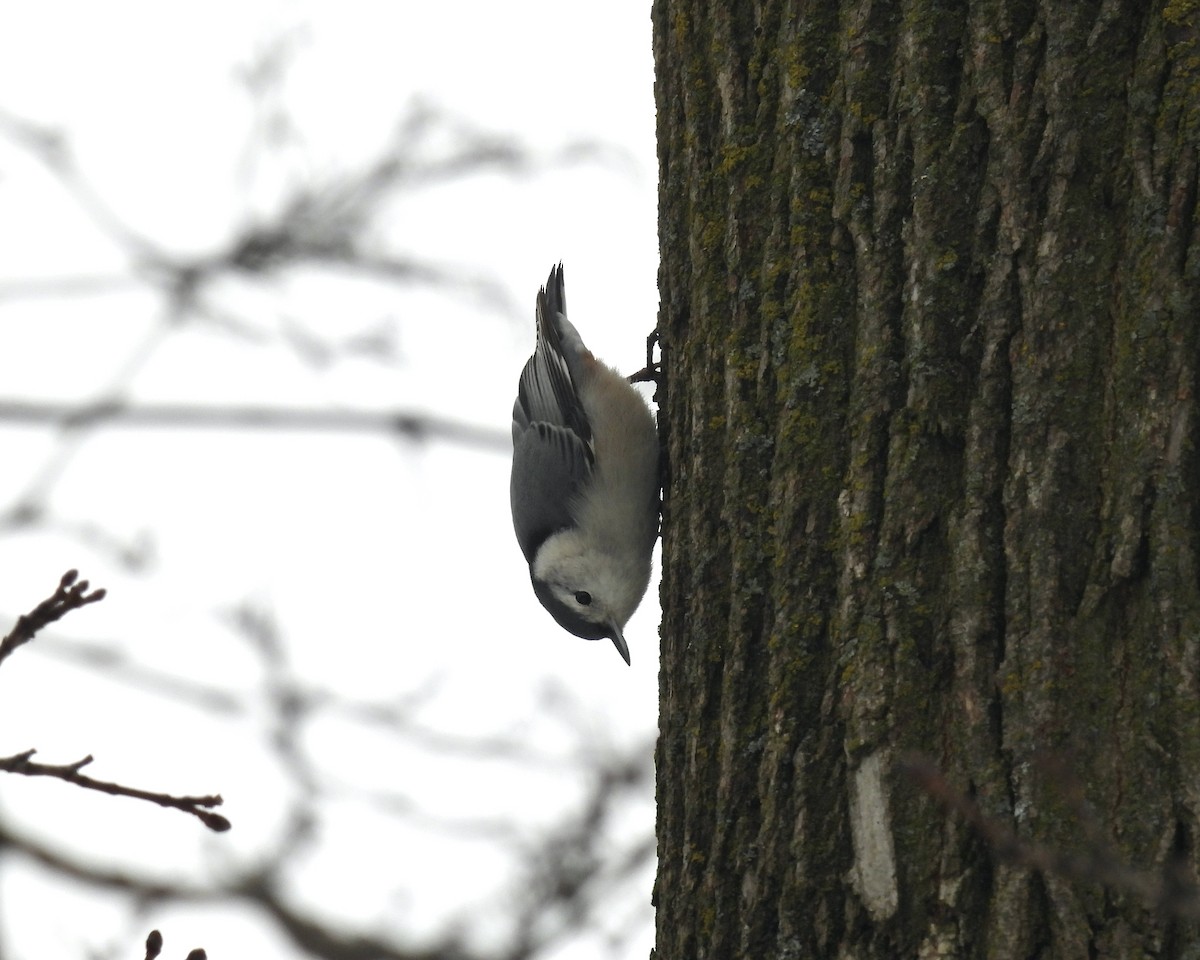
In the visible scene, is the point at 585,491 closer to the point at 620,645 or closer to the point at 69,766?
the point at 620,645

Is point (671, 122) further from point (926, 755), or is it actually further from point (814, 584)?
point (926, 755)

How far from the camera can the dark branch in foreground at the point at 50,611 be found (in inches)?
46.6

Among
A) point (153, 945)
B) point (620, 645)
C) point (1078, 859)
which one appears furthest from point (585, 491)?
point (153, 945)

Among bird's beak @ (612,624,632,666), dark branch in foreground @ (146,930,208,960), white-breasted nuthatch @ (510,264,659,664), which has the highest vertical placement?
white-breasted nuthatch @ (510,264,659,664)

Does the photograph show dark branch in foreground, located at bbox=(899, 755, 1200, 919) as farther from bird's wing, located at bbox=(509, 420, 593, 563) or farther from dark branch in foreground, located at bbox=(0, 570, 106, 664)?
bird's wing, located at bbox=(509, 420, 593, 563)

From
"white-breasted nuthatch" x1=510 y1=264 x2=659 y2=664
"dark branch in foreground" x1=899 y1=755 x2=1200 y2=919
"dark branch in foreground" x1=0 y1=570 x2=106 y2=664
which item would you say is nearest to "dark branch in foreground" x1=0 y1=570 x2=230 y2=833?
"dark branch in foreground" x1=0 y1=570 x2=106 y2=664

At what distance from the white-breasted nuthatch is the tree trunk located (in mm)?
1387

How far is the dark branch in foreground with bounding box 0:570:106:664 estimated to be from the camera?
1184 millimetres

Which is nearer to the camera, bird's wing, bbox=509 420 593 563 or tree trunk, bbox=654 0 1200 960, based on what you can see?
tree trunk, bbox=654 0 1200 960

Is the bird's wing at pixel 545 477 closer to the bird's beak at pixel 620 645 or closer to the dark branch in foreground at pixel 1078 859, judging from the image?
the bird's beak at pixel 620 645

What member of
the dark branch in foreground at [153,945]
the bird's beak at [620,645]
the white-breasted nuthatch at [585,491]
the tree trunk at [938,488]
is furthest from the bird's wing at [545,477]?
the dark branch in foreground at [153,945]

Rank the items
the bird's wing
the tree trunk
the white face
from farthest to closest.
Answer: the bird's wing < the white face < the tree trunk

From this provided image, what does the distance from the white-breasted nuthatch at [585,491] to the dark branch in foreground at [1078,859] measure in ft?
6.40

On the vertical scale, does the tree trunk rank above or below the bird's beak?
below
